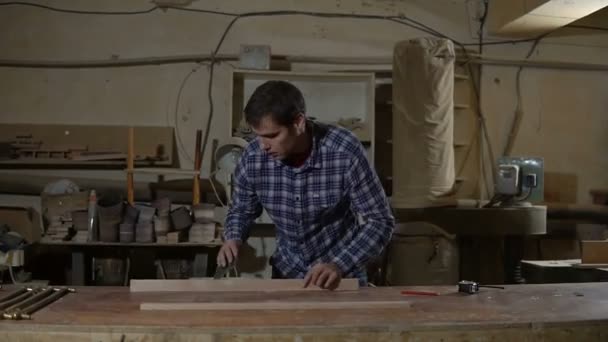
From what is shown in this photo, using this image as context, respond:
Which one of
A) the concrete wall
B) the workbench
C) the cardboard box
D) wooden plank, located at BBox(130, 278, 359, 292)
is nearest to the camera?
the workbench

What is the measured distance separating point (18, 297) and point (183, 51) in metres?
2.85

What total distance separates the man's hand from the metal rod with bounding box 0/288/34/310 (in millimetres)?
811

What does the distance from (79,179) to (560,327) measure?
3.40m

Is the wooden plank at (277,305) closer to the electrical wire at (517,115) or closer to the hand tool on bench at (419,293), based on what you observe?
the hand tool on bench at (419,293)

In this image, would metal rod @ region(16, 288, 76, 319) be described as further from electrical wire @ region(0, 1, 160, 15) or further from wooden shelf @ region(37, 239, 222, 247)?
electrical wire @ region(0, 1, 160, 15)

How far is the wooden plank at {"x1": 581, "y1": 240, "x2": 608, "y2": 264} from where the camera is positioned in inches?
104

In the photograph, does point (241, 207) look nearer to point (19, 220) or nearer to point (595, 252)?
point (595, 252)

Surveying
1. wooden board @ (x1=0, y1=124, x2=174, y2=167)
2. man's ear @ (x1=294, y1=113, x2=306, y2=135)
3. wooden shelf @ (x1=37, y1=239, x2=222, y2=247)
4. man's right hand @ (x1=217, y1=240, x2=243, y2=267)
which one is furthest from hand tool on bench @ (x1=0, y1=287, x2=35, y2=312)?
wooden board @ (x1=0, y1=124, x2=174, y2=167)

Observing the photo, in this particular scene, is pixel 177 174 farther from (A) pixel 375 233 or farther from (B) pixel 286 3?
(A) pixel 375 233

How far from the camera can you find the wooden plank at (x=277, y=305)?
1551 mm

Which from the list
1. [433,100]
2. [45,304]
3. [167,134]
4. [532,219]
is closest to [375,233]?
[45,304]

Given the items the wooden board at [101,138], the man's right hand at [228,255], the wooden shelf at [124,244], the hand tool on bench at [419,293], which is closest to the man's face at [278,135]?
the man's right hand at [228,255]

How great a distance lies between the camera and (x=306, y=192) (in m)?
2.06

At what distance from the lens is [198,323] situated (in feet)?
4.54
